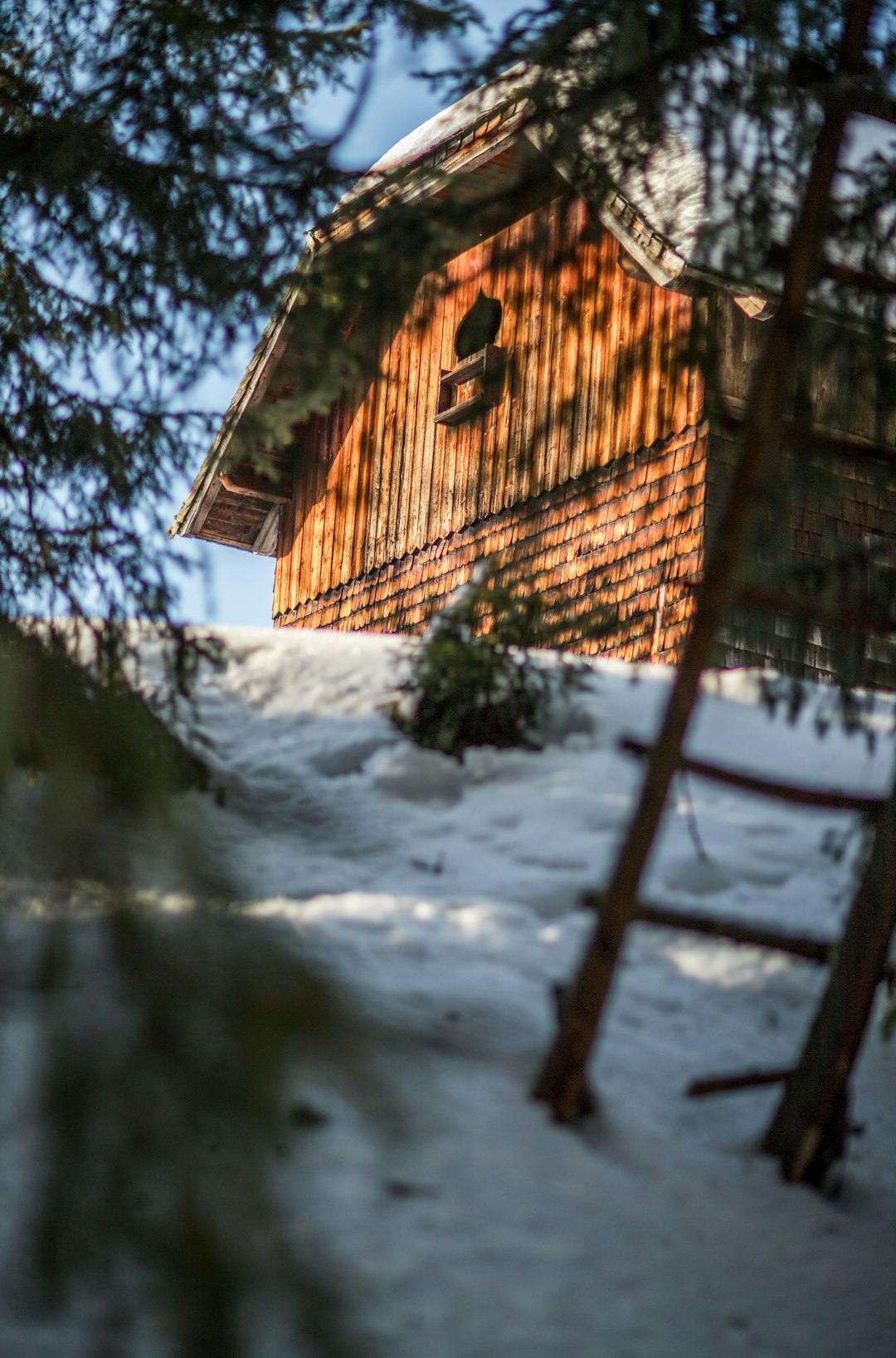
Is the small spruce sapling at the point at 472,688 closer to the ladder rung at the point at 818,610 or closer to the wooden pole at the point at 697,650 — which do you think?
the ladder rung at the point at 818,610

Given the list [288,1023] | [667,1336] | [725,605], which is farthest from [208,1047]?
[725,605]

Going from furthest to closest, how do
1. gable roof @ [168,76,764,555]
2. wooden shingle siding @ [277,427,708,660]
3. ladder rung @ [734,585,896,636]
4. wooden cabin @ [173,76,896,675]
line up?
wooden shingle siding @ [277,427,708,660] < wooden cabin @ [173,76,896,675] < gable roof @ [168,76,764,555] < ladder rung @ [734,585,896,636]

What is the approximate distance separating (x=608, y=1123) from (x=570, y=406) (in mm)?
2212

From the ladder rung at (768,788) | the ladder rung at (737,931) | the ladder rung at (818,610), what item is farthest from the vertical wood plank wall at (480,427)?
the ladder rung at (737,931)

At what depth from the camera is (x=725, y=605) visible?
3154 mm

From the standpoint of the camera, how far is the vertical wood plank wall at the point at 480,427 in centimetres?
977

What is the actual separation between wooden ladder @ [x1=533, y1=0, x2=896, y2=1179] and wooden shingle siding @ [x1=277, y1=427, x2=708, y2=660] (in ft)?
16.4

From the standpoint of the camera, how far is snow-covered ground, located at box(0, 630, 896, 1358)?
249 cm

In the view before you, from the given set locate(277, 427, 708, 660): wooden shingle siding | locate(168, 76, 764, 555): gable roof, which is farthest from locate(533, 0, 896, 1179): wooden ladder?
locate(277, 427, 708, 660): wooden shingle siding

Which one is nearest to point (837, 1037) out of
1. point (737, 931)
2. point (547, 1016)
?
point (737, 931)

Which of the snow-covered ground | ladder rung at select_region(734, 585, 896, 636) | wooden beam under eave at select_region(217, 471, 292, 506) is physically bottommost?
the snow-covered ground

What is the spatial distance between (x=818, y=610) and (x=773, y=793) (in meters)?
0.51

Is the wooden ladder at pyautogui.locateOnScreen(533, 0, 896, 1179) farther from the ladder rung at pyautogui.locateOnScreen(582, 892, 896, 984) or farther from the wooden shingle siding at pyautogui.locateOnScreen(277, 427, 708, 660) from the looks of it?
the wooden shingle siding at pyautogui.locateOnScreen(277, 427, 708, 660)

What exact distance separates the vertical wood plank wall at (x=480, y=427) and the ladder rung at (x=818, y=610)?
4.32 meters
